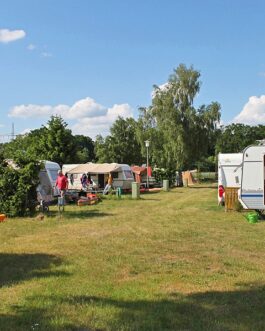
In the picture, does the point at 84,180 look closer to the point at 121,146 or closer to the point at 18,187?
the point at 18,187

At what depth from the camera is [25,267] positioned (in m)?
7.79

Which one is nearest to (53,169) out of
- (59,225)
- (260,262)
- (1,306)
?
(59,225)

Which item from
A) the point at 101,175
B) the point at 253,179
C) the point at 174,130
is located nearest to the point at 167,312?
the point at 253,179

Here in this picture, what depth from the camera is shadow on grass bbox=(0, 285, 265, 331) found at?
490 cm

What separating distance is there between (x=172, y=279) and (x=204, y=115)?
3759 cm

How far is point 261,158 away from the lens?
49.6 feet

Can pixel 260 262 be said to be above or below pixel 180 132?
below

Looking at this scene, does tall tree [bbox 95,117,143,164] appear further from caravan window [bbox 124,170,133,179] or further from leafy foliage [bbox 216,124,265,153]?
leafy foliage [bbox 216,124,265,153]

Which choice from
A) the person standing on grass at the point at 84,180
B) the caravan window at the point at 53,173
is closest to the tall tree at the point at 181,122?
the person standing on grass at the point at 84,180

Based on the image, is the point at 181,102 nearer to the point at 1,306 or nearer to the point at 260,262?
the point at 260,262

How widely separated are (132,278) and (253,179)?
9.12 meters

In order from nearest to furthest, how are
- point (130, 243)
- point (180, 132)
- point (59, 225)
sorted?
point (130, 243) < point (59, 225) < point (180, 132)

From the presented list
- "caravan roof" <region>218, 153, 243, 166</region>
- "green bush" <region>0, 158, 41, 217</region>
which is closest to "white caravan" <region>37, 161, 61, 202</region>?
"green bush" <region>0, 158, 41, 217</region>

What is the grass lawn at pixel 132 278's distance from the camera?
5129 millimetres
